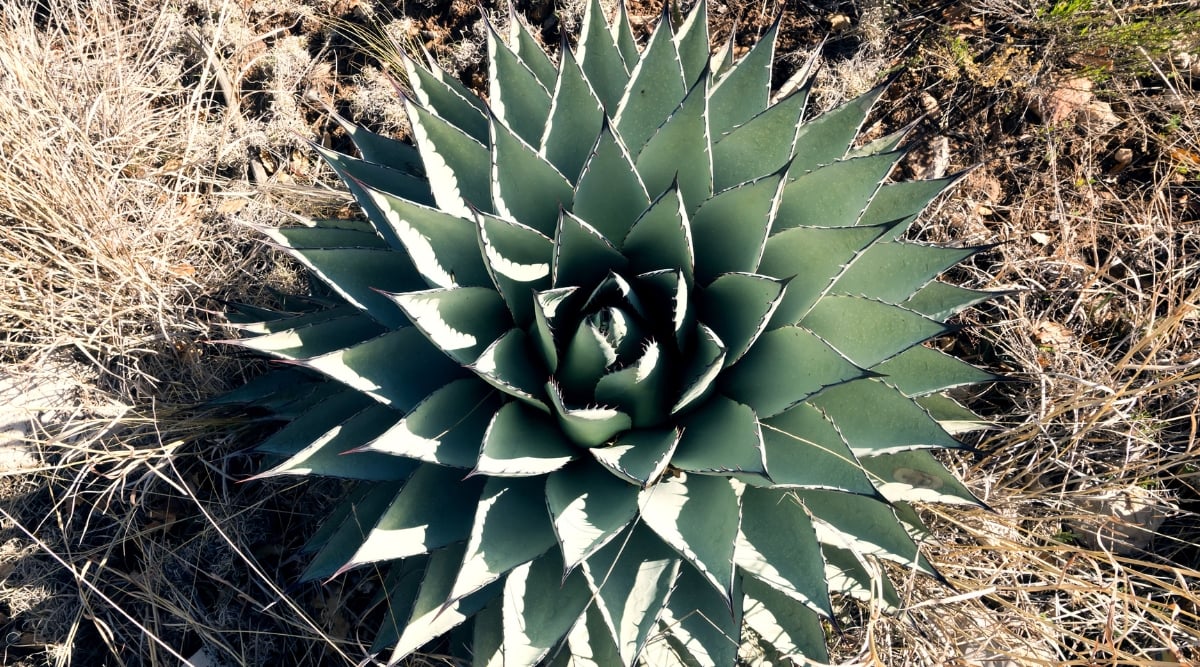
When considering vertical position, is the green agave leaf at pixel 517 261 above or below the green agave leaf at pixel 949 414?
above

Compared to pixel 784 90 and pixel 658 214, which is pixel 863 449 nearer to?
pixel 658 214

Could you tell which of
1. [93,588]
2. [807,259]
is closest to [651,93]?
[807,259]

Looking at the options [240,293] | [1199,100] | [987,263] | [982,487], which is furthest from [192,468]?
[1199,100]

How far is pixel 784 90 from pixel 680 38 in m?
0.66

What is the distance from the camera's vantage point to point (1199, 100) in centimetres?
246

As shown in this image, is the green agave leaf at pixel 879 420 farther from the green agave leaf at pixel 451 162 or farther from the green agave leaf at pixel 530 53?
the green agave leaf at pixel 530 53

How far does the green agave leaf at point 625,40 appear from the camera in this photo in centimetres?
187

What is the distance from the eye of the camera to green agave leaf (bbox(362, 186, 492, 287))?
1521 millimetres

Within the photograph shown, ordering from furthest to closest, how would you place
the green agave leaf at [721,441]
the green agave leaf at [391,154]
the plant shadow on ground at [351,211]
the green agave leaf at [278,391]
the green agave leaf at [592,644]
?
the plant shadow on ground at [351,211], the green agave leaf at [278,391], the green agave leaf at [391,154], the green agave leaf at [592,644], the green agave leaf at [721,441]

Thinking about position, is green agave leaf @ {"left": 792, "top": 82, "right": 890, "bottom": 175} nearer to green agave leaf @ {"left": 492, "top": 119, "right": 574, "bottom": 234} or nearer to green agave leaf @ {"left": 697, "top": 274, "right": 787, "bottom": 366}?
green agave leaf @ {"left": 697, "top": 274, "right": 787, "bottom": 366}

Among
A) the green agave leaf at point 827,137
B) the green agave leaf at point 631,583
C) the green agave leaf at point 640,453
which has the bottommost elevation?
the green agave leaf at point 631,583

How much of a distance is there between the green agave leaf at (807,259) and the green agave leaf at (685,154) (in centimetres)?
19

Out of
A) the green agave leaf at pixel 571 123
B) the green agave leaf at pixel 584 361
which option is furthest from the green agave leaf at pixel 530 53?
the green agave leaf at pixel 584 361

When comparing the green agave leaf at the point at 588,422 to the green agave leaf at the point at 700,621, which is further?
the green agave leaf at the point at 700,621
